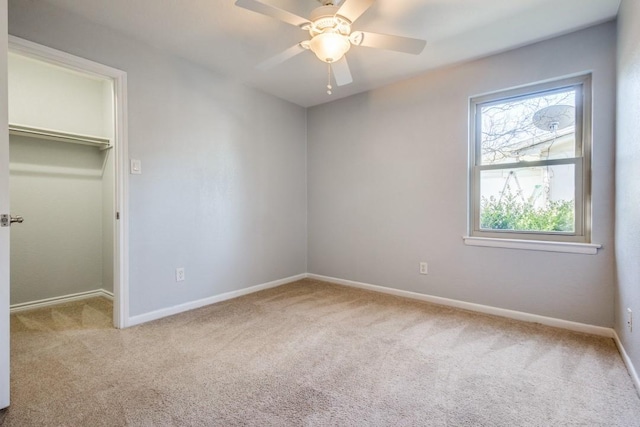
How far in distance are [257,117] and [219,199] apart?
112 cm

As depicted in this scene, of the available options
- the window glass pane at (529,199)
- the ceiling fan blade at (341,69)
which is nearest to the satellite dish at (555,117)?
the window glass pane at (529,199)

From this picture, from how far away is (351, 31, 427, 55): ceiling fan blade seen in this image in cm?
192

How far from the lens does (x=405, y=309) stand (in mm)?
3039

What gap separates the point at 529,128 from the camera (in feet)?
9.15

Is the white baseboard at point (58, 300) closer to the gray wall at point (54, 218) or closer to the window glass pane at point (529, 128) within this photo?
the gray wall at point (54, 218)

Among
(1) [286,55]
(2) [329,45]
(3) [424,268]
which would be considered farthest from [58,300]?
(3) [424,268]

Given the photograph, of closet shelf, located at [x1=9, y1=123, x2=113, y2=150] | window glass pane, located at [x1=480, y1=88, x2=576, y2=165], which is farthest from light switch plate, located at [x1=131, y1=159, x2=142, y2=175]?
window glass pane, located at [x1=480, y1=88, x2=576, y2=165]

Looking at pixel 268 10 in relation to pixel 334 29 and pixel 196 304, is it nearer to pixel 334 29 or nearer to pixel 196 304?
pixel 334 29

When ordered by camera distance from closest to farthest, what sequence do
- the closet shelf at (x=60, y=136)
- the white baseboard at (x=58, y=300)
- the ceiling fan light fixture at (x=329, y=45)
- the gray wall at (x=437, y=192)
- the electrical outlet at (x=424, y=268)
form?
1. the ceiling fan light fixture at (x=329, y=45)
2. the gray wall at (x=437, y=192)
3. the closet shelf at (x=60, y=136)
4. the white baseboard at (x=58, y=300)
5. the electrical outlet at (x=424, y=268)

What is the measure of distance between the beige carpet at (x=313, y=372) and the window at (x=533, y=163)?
891 mm

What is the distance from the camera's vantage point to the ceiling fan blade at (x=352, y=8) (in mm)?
1658

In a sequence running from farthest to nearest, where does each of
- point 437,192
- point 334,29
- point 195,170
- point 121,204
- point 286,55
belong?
point 437,192 < point 195,170 < point 121,204 < point 286,55 < point 334,29

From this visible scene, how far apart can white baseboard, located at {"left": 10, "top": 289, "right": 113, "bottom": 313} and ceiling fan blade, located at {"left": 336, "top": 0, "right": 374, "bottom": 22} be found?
3.68 m

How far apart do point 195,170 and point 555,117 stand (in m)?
3.32
